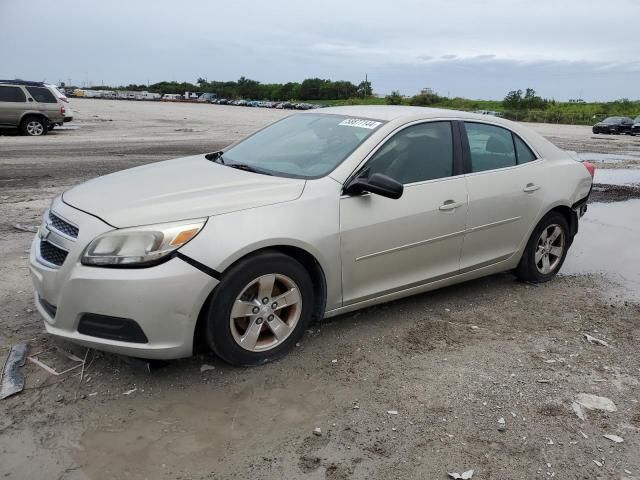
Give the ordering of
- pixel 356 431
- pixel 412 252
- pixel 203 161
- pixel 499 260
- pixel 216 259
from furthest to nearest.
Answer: pixel 499 260 → pixel 203 161 → pixel 412 252 → pixel 216 259 → pixel 356 431

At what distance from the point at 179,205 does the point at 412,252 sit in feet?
5.75


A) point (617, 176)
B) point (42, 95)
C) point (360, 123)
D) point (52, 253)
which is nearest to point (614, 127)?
point (617, 176)

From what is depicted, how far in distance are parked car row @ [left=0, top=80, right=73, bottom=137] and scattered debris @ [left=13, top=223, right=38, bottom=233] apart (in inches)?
543

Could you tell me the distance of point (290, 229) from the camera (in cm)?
362

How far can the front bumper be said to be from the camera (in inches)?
125

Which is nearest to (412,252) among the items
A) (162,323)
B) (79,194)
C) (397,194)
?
(397,194)

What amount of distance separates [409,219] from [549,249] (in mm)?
1999

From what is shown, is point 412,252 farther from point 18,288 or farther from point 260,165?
point 18,288

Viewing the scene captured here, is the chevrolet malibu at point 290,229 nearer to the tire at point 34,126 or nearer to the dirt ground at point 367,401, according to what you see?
the dirt ground at point 367,401

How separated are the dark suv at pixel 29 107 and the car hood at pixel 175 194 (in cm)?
1706

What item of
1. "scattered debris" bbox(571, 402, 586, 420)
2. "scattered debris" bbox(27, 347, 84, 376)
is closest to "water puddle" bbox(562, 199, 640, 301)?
"scattered debris" bbox(571, 402, 586, 420)

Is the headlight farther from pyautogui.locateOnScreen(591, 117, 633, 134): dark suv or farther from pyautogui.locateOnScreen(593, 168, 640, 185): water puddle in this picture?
pyautogui.locateOnScreen(591, 117, 633, 134): dark suv

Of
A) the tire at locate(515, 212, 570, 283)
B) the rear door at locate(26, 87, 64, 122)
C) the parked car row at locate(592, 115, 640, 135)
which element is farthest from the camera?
the parked car row at locate(592, 115, 640, 135)

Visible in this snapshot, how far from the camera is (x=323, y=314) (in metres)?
3.97
